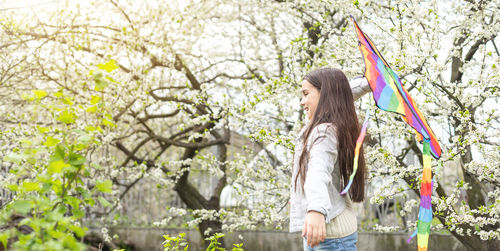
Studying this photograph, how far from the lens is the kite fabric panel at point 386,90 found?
7.34ft

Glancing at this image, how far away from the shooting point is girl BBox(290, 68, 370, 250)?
7.09 feet

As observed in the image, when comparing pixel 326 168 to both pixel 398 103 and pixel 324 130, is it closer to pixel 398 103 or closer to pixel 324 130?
pixel 324 130

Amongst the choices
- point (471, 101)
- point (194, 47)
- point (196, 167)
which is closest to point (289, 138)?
point (471, 101)

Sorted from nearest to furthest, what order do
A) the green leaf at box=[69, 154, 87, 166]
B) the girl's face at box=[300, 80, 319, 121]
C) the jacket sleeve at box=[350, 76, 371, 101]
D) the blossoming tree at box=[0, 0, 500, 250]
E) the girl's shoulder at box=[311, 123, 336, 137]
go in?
the green leaf at box=[69, 154, 87, 166], the girl's shoulder at box=[311, 123, 336, 137], the girl's face at box=[300, 80, 319, 121], the jacket sleeve at box=[350, 76, 371, 101], the blossoming tree at box=[0, 0, 500, 250]

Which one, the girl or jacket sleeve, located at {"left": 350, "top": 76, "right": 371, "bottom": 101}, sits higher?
jacket sleeve, located at {"left": 350, "top": 76, "right": 371, "bottom": 101}


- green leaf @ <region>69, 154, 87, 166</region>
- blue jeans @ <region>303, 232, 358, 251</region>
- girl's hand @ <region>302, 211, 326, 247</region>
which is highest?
green leaf @ <region>69, 154, 87, 166</region>

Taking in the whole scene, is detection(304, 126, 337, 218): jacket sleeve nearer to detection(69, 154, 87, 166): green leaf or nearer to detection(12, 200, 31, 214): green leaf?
detection(69, 154, 87, 166): green leaf

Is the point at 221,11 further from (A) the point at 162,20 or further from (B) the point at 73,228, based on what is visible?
(B) the point at 73,228

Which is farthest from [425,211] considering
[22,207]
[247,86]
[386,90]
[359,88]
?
[247,86]

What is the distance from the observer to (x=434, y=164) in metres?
4.47

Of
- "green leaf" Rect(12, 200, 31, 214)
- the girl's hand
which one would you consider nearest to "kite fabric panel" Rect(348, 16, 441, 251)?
the girl's hand

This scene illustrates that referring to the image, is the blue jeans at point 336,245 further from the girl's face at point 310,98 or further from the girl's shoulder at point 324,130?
the girl's face at point 310,98

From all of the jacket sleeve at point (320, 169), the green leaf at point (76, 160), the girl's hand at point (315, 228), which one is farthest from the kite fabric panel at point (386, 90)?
→ the green leaf at point (76, 160)

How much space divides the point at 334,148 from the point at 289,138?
2590mm
